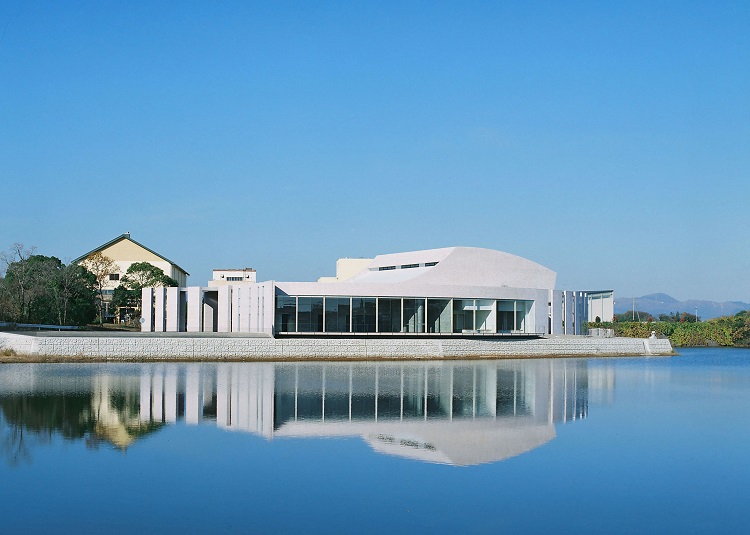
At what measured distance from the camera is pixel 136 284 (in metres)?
76.4

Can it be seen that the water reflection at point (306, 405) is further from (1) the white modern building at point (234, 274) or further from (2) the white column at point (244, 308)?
(1) the white modern building at point (234, 274)

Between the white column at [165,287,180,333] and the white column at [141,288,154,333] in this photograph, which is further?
the white column at [141,288,154,333]

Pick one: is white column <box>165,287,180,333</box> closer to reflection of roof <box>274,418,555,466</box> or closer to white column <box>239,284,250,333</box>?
white column <box>239,284,250,333</box>

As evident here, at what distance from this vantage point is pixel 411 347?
45281mm

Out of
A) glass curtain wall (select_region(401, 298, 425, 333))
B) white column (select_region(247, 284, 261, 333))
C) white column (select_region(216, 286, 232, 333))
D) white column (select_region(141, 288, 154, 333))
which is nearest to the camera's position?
glass curtain wall (select_region(401, 298, 425, 333))

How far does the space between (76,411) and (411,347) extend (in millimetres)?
25978

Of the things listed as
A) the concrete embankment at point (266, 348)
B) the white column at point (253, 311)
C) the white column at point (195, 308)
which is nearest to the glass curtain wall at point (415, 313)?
the concrete embankment at point (266, 348)

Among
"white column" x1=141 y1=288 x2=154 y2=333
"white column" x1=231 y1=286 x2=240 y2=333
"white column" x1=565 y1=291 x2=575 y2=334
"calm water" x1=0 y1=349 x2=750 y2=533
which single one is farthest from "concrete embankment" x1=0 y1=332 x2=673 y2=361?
A: "white column" x1=141 y1=288 x2=154 y2=333

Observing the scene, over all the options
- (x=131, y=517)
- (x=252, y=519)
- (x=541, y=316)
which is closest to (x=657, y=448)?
(x=252, y=519)

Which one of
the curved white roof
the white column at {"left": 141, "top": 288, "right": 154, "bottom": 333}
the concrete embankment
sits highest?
the curved white roof

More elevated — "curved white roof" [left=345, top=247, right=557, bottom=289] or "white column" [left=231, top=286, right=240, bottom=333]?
"curved white roof" [left=345, top=247, right=557, bottom=289]

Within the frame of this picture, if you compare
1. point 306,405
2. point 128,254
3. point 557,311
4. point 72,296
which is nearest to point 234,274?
Result: point 128,254

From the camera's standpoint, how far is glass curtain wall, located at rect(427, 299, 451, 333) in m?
48.9

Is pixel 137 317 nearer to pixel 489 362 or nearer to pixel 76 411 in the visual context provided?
pixel 489 362
